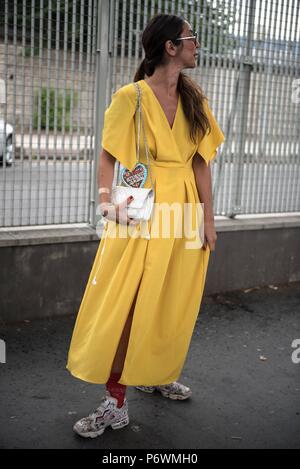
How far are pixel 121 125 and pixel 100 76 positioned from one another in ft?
6.96

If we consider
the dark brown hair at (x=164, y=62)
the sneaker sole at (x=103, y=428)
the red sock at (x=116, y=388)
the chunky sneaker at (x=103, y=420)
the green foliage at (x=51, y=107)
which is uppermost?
the dark brown hair at (x=164, y=62)

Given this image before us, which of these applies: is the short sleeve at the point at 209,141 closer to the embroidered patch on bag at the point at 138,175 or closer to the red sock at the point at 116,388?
the embroidered patch on bag at the point at 138,175

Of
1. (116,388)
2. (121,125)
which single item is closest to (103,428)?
(116,388)

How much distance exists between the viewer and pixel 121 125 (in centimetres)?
347


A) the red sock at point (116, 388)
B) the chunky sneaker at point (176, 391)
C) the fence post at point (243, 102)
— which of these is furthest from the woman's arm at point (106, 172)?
the fence post at point (243, 102)

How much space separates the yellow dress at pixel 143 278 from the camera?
11.5 ft

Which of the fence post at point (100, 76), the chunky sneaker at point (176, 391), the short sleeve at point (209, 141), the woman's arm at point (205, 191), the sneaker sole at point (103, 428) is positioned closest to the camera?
the sneaker sole at point (103, 428)

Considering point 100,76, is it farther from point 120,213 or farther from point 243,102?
point 120,213

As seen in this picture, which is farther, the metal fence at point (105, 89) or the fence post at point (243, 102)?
the fence post at point (243, 102)

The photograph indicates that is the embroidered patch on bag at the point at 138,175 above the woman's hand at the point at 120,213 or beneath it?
above

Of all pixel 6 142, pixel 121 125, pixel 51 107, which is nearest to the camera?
pixel 121 125

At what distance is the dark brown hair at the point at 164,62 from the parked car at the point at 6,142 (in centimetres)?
165

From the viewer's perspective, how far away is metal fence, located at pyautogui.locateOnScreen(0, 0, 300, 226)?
5113mm
